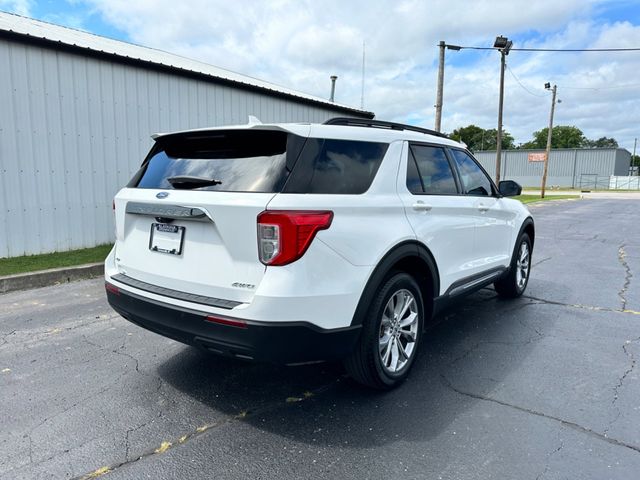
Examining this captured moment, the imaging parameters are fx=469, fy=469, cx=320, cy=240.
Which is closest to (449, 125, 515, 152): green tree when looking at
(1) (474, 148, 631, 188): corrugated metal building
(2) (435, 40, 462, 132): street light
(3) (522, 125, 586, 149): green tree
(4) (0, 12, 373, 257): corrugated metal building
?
(3) (522, 125, 586, 149): green tree

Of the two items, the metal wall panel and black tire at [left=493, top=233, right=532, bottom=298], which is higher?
the metal wall panel

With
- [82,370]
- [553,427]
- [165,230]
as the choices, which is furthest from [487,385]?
[82,370]

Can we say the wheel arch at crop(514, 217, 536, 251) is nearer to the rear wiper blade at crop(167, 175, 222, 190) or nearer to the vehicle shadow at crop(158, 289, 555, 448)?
the vehicle shadow at crop(158, 289, 555, 448)

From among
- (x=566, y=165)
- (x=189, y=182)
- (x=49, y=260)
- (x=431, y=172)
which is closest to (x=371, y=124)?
(x=431, y=172)

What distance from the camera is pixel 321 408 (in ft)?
10.4

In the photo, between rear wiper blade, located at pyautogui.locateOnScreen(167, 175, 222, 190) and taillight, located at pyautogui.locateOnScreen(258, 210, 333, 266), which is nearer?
taillight, located at pyautogui.locateOnScreen(258, 210, 333, 266)

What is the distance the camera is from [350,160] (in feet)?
10.3

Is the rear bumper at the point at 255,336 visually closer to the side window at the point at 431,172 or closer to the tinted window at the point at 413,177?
the tinted window at the point at 413,177

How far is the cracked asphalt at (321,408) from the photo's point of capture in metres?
2.58

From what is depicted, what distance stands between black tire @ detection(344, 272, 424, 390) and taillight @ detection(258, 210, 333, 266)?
0.72 metres

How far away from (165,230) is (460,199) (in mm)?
2595

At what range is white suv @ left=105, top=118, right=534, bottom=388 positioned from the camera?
266 cm

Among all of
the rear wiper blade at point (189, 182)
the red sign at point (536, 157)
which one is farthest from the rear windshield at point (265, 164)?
the red sign at point (536, 157)

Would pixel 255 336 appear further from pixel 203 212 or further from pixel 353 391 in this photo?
pixel 353 391
